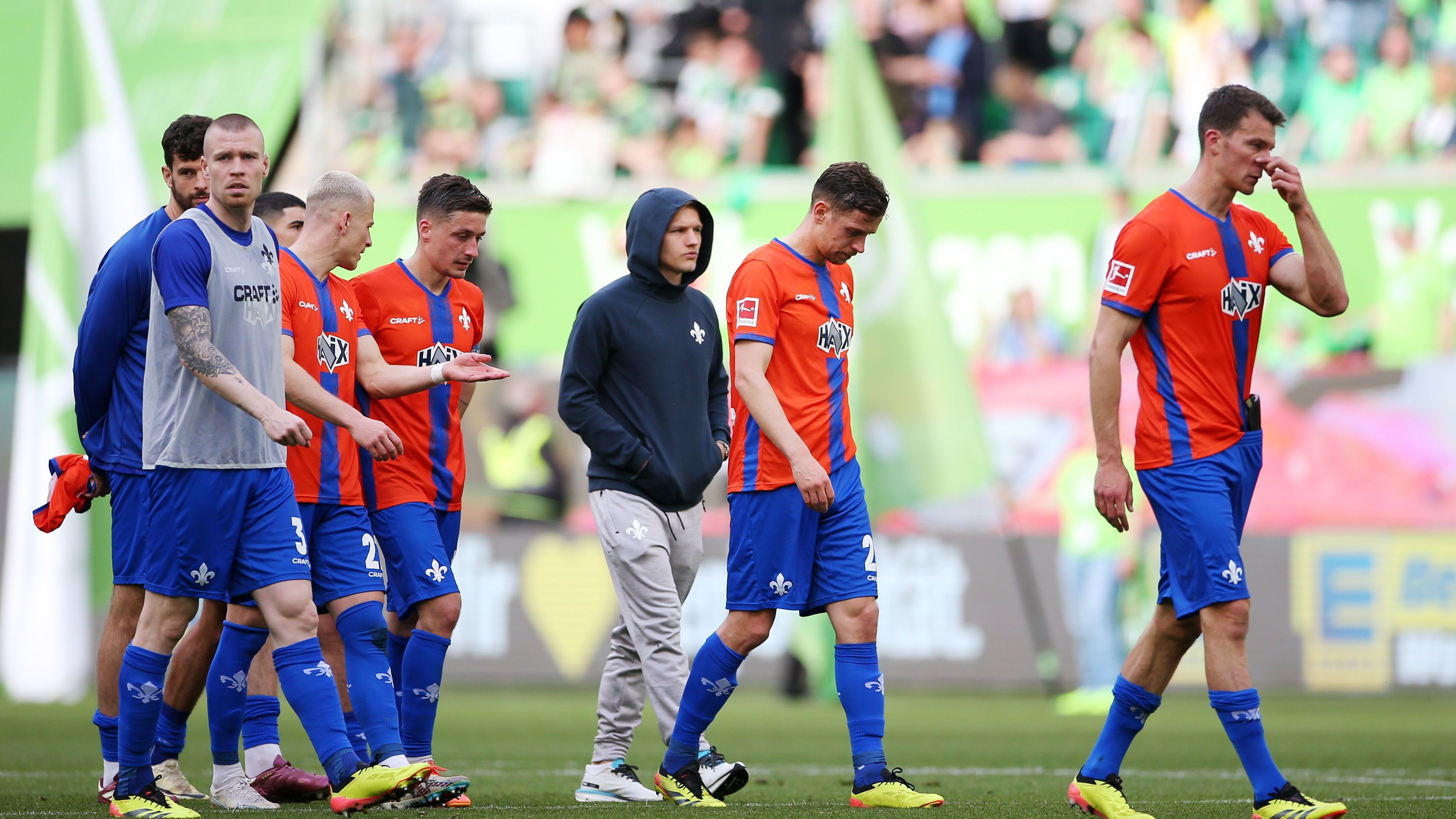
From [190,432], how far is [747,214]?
11.7 metres

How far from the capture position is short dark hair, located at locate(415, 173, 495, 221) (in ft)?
20.9

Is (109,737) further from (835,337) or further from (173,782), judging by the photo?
(835,337)

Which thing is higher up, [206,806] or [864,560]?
[864,560]

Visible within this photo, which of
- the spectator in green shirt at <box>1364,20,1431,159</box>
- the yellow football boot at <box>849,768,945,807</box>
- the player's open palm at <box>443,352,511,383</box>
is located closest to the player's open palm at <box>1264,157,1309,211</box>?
the yellow football boot at <box>849,768,945,807</box>

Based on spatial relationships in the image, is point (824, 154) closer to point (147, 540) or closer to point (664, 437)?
point (664, 437)

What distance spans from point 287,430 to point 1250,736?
3.24 m

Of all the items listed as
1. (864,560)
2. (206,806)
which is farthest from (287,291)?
(864,560)

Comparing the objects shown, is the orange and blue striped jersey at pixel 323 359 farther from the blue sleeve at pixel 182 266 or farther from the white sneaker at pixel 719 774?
the white sneaker at pixel 719 774

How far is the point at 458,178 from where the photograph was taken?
650 centimetres

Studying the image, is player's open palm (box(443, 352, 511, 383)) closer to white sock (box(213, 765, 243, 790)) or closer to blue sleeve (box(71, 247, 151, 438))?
blue sleeve (box(71, 247, 151, 438))

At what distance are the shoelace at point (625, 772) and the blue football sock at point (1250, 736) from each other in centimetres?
231

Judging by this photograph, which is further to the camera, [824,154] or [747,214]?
[747,214]

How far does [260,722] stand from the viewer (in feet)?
21.0

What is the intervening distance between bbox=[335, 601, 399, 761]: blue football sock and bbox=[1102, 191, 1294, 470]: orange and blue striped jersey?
Answer: 2.79 meters
